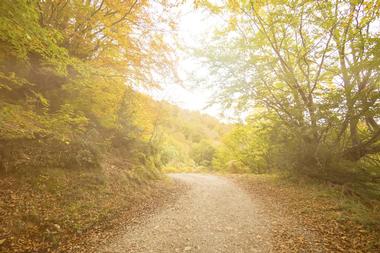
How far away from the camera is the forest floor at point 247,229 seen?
12.3 feet

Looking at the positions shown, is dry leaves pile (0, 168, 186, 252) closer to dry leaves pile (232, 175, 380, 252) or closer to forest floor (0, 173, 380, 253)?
forest floor (0, 173, 380, 253)

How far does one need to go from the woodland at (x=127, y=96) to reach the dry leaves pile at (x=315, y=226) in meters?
1.90

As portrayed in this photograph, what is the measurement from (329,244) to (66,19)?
30.4 feet

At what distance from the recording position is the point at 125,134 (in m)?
9.80

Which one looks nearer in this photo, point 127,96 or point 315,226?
point 315,226

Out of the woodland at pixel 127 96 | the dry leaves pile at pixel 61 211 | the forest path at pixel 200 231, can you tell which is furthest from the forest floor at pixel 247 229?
the woodland at pixel 127 96

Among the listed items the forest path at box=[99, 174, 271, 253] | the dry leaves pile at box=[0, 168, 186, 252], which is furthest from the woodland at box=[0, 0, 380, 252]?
the forest path at box=[99, 174, 271, 253]

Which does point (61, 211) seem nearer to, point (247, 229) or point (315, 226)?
point (247, 229)

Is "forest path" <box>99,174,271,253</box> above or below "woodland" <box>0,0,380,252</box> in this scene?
below

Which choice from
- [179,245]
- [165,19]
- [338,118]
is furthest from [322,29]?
[179,245]

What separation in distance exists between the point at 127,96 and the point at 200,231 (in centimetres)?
720

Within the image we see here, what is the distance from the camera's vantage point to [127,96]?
370 inches

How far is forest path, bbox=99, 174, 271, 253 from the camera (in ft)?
12.5

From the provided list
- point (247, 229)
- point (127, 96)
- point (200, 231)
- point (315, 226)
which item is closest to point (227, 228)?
point (247, 229)
